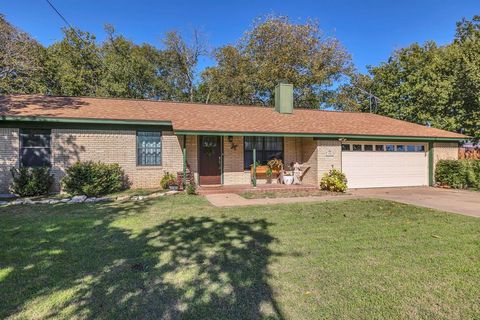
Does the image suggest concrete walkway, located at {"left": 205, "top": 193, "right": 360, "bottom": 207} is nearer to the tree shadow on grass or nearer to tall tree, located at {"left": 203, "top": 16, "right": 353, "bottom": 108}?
the tree shadow on grass

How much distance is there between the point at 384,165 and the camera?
13.3m

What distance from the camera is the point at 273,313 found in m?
2.83

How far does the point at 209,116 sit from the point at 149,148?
304cm

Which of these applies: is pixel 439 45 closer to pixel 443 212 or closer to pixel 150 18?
pixel 443 212

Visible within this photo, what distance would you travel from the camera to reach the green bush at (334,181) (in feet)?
37.0

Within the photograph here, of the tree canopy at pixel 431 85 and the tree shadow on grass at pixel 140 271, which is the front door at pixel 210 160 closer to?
the tree shadow on grass at pixel 140 271

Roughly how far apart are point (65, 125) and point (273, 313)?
10.7 meters

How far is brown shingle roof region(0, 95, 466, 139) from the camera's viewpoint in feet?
36.3

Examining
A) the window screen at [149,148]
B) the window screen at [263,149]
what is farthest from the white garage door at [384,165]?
the window screen at [149,148]

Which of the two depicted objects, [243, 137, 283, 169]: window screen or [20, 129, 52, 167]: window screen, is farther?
[243, 137, 283, 169]: window screen

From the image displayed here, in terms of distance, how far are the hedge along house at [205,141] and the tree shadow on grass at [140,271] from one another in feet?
18.1

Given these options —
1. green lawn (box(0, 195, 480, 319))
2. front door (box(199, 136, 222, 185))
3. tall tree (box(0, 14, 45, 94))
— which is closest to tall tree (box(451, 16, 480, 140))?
green lawn (box(0, 195, 480, 319))

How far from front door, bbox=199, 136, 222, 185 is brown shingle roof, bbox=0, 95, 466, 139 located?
0.91 meters

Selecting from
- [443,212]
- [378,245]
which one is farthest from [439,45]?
[378,245]
